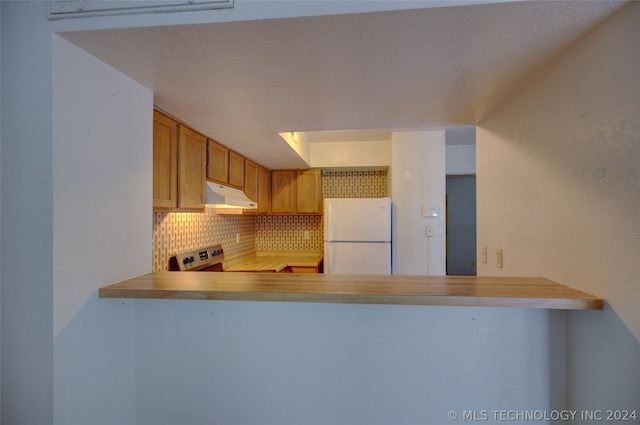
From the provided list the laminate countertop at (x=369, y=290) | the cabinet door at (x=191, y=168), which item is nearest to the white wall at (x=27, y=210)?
the laminate countertop at (x=369, y=290)

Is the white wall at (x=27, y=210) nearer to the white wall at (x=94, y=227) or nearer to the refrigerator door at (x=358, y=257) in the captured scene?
the white wall at (x=94, y=227)

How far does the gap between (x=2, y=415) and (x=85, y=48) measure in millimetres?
1227

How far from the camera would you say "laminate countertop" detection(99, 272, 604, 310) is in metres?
0.82

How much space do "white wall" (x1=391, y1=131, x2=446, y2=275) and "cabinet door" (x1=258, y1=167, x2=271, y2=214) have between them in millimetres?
1573

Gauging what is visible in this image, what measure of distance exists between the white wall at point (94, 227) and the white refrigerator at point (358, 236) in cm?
213

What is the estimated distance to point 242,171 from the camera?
8.58 ft

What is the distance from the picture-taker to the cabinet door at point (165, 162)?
139cm

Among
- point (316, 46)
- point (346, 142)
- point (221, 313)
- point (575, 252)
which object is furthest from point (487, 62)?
point (346, 142)

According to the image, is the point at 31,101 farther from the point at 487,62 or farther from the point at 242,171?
the point at 242,171

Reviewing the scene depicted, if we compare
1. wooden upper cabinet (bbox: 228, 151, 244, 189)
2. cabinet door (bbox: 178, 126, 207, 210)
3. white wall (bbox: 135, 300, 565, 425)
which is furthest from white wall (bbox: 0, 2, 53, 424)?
wooden upper cabinet (bbox: 228, 151, 244, 189)

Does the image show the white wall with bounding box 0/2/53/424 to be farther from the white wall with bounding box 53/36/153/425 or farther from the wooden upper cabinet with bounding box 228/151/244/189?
the wooden upper cabinet with bounding box 228/151/244/189

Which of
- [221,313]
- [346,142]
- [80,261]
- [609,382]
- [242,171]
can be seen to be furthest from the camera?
[346,142]

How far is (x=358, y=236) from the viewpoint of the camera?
305cm

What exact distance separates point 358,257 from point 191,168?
2.00 meters
